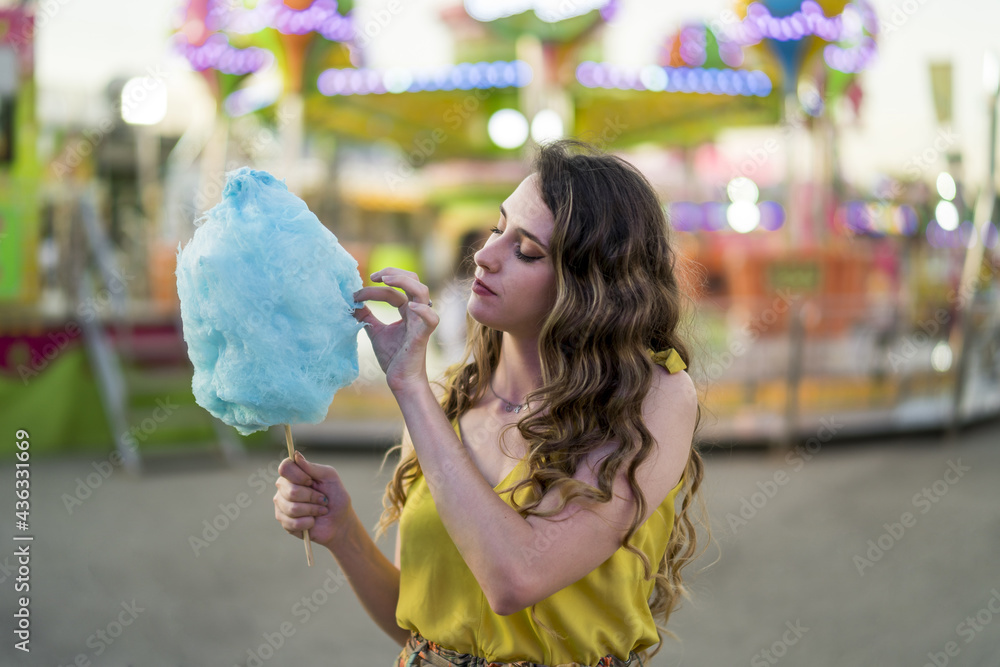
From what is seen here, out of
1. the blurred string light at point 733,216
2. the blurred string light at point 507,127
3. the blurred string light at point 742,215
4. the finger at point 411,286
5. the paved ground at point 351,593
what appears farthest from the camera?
the blurred string light at point 742,215

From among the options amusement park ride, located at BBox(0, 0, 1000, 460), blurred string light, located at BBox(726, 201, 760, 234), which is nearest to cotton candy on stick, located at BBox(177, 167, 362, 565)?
amusement park ride, located at BBox(0, 0, 1000, 460)

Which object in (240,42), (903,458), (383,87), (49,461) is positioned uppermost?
(240,42)

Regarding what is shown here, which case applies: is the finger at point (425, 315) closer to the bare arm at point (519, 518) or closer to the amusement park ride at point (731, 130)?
the bare arm at point (519, 518)

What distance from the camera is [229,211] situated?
1324 millimetres

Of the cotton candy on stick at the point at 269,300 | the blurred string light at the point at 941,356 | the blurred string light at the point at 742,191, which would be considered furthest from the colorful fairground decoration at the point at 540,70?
the blurred string light at the point at 742,191

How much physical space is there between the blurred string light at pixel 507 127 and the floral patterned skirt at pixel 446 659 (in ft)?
32.4

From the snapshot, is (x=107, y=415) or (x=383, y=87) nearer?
(x=107, y=415)

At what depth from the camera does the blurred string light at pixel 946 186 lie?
27.3ft

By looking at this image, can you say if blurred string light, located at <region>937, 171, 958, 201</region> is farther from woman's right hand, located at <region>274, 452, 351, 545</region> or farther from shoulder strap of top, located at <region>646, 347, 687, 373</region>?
woman's right hand, located at <region>274, 452, 351, 545</region>

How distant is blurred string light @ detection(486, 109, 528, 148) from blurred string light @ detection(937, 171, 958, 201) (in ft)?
16.1

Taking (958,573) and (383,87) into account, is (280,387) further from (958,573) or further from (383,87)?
(383,87)

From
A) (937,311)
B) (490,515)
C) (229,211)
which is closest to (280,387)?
(229,211)

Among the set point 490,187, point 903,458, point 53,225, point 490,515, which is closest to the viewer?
point 490,515

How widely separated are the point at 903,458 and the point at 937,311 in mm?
1989
